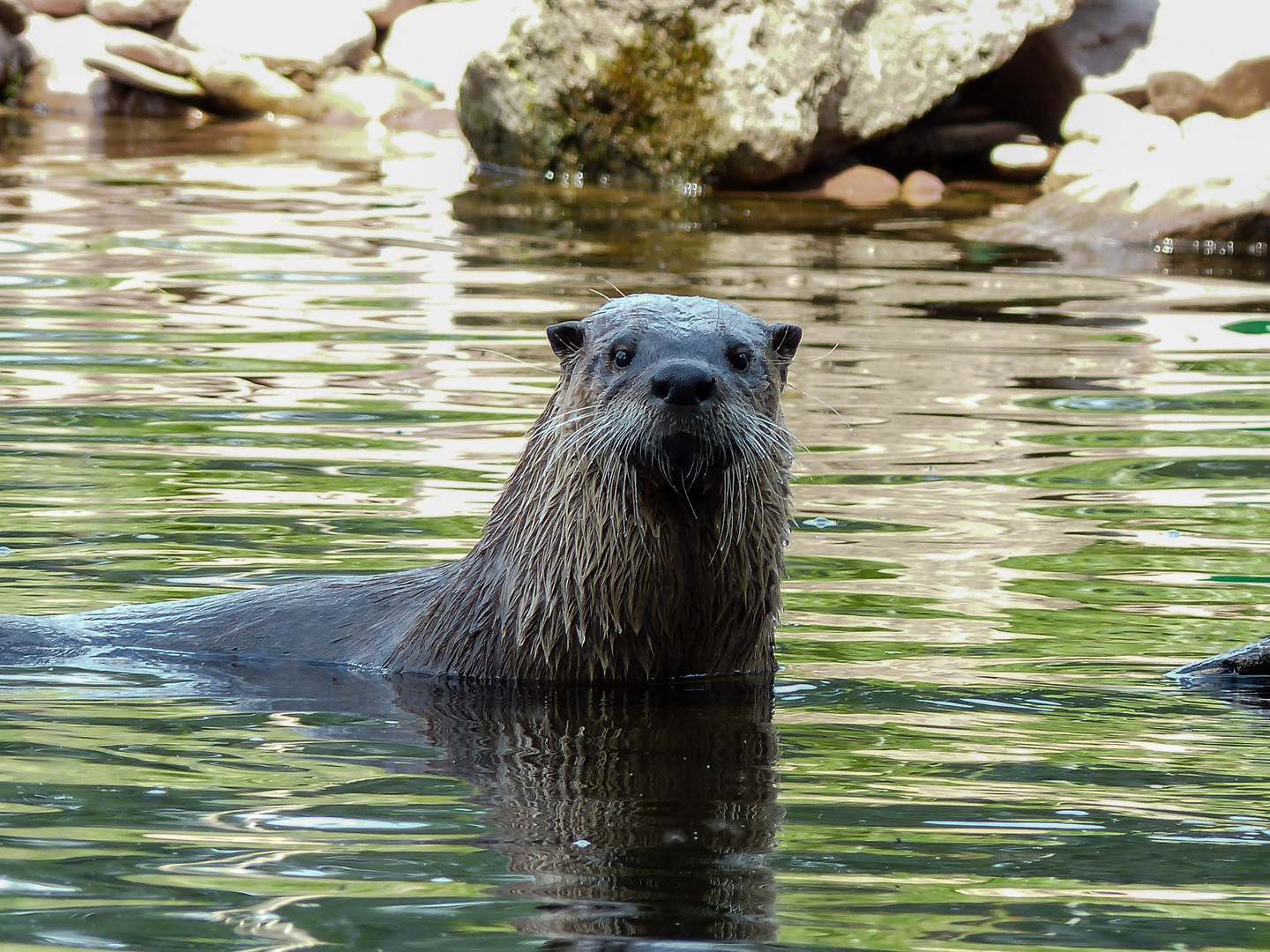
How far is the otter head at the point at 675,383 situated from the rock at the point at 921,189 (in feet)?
37.7

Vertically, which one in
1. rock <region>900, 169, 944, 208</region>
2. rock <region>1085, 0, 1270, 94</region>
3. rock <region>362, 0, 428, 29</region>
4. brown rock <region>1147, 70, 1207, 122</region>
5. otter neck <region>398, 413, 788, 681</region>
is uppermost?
rock <region>362, 0, 428, 29</region>

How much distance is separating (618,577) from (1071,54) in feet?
46.4

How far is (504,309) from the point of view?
9445mm

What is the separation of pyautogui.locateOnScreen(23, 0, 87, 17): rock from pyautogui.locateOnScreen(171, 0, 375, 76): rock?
1.40m

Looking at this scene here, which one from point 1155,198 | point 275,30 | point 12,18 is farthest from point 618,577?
point 12,18

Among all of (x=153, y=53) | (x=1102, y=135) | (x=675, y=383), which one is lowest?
(x=675, y=383)

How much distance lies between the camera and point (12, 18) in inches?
803

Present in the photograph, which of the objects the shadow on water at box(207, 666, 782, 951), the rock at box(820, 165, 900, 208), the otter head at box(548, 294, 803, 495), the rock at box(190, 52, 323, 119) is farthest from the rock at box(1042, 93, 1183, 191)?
the shadow on water at box(207, 666, 782, 951)

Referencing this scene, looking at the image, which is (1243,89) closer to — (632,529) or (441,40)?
(441,40)

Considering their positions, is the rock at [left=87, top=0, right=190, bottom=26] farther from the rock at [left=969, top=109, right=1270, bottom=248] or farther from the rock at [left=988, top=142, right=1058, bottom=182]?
the rock at [left=969, top=109, right=1270, bottom=248]

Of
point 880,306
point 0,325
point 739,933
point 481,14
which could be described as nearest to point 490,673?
point 739,933

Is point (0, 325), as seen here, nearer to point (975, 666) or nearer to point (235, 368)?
point (235, 368)

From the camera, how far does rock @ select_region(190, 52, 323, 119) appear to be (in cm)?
1970

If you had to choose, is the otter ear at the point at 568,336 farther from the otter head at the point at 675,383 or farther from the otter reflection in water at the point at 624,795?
the otter reflection in water at the point at 624,795
